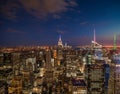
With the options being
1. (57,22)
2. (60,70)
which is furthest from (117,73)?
(57,22)

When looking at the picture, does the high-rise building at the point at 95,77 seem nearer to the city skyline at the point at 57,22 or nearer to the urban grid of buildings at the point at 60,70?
the urban grid of buildings at the point at 60,70

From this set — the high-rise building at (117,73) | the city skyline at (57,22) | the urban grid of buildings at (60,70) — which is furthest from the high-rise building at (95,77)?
the city skyline at (57,22)

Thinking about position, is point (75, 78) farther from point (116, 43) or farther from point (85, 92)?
point (116, 43)

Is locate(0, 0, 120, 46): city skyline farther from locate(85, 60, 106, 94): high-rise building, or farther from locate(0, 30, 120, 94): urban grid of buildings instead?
locate(85, 60, 106, 94): high-rise building

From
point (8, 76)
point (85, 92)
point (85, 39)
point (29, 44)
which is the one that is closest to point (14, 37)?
point (29, 44)

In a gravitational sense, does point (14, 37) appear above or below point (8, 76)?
above
